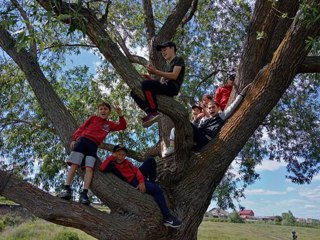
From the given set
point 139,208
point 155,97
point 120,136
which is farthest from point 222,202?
point 155,97

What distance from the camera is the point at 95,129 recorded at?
15.7 ft

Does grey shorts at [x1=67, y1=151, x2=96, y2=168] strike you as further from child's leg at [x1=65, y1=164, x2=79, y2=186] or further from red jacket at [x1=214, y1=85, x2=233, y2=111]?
red jacket at [x1=214, y1=85, x2=233, y2=111]

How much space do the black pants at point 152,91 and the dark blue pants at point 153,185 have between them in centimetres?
96

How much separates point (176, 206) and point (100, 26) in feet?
7.88

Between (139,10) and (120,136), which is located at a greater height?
(139,10)

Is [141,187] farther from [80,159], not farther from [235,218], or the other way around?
[235,218]

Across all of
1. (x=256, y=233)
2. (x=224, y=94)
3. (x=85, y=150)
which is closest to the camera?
(x=85, y=150)

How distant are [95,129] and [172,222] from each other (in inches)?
59.2

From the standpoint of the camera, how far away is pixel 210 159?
192 inches

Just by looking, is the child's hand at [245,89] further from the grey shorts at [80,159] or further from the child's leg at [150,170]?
the grey shorts at [80,159]

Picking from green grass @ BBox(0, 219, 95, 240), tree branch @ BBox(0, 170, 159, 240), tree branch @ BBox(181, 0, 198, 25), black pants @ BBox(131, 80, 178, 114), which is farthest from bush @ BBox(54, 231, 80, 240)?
black pants @ BBox(131, 80, 178, 114)

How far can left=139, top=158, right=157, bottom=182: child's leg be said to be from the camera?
484 centimetres

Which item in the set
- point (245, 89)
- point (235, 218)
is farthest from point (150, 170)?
point (235, 218)

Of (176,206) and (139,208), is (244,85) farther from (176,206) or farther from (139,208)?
(139,208)
